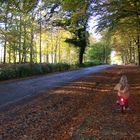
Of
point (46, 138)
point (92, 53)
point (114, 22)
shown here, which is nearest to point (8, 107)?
point (46, 138)

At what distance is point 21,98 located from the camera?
1686 centimetres

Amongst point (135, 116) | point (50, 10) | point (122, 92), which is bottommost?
point (135, 116)

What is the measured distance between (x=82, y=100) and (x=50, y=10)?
177 inches

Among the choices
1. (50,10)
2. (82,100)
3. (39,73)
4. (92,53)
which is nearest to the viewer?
(82,100)

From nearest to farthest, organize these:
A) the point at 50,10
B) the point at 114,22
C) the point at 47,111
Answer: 1. the point at 47,111
2. the point at 50,10
3. the point at 114,22

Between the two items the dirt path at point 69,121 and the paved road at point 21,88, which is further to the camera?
the paved road at point 21,88

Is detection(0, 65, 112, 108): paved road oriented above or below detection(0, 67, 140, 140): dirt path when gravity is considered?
above

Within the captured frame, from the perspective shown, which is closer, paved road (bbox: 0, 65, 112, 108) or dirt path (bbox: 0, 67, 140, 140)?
dirt path (bbox: 0, 67, 140, 140)

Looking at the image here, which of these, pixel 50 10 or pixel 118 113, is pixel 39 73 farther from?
pixel 118 113

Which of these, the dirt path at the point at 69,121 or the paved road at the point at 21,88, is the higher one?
the paved road at the point at 21,88

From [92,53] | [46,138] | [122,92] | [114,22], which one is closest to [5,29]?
[114,22]

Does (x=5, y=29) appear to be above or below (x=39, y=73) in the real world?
above

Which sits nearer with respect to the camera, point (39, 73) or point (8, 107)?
point (8, 107)

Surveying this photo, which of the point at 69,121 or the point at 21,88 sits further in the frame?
the point at 21,88
